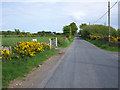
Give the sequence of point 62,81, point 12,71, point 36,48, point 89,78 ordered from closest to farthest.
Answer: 1. point 62,81
2. point 89,78
3. point 12,71
4. point 36,48

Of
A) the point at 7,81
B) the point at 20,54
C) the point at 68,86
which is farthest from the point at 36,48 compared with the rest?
the point at 68,86

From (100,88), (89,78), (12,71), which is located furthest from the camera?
(12,71)

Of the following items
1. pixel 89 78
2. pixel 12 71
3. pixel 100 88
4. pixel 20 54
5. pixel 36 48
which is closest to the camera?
pixel 100 88

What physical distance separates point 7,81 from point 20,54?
447cm

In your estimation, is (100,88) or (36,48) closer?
(100,88)

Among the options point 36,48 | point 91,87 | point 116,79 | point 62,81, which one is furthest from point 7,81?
point 36,48

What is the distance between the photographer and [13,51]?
1081 cm

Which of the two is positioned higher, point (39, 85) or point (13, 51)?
point (13, 51)

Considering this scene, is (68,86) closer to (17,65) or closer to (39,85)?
(39,85)

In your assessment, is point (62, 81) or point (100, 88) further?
point (62, 81)

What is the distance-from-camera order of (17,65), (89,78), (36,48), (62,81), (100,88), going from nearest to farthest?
(100,88)
(62,81)
(89,78)
(17,65)
(36,48)

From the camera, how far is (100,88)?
5.47 m

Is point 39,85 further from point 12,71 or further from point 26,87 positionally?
point 12,71

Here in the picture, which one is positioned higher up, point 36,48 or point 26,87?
point 36,48
